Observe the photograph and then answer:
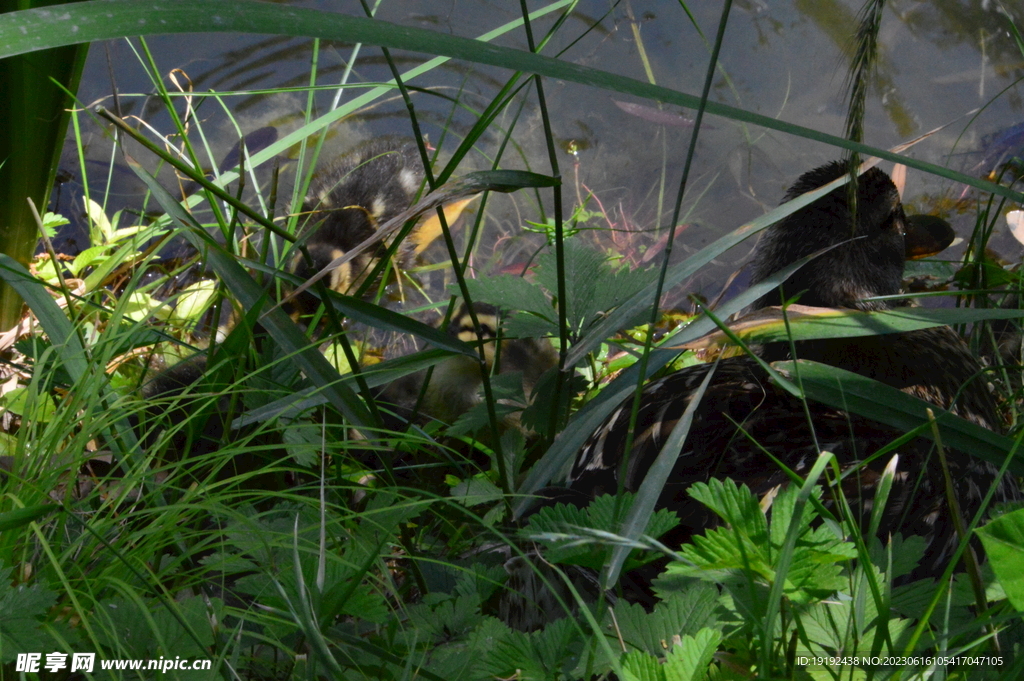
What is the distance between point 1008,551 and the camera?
2.05 feet

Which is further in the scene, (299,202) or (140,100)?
(140,100)

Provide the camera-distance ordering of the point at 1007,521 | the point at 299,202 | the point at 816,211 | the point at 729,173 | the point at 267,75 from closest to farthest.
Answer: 1. the point at 1007,521
2. the point at 299,202
3. the point at 816,211
4. the point at 729,173
5. the point at 267,75

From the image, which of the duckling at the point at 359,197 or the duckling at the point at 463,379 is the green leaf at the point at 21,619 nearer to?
the duckling at the point at 463,379

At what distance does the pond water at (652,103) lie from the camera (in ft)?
7.61

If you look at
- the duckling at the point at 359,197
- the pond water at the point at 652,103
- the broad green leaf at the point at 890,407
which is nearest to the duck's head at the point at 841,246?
the pond water at the point at 652,103

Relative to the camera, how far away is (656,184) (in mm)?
2383

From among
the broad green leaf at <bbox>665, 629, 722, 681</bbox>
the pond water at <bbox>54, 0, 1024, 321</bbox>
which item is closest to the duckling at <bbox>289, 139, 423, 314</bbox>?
the pond water at <bbox>54, 0, 1024, 321</bbox>

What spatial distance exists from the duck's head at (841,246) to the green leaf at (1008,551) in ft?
3.71

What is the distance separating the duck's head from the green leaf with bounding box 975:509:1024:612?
1130 mm

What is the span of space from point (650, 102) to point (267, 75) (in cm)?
122

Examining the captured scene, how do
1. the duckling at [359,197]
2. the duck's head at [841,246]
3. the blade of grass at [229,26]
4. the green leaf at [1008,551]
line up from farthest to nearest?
the duckling at [359,197] < the duck's head at [841,246] < the blade of grass at [229,26] < the green leaf at [1008,551]

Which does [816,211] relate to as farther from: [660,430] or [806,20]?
[806,20]

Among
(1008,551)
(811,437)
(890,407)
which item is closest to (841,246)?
(811,437)

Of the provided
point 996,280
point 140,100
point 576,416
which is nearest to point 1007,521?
point 576,416
